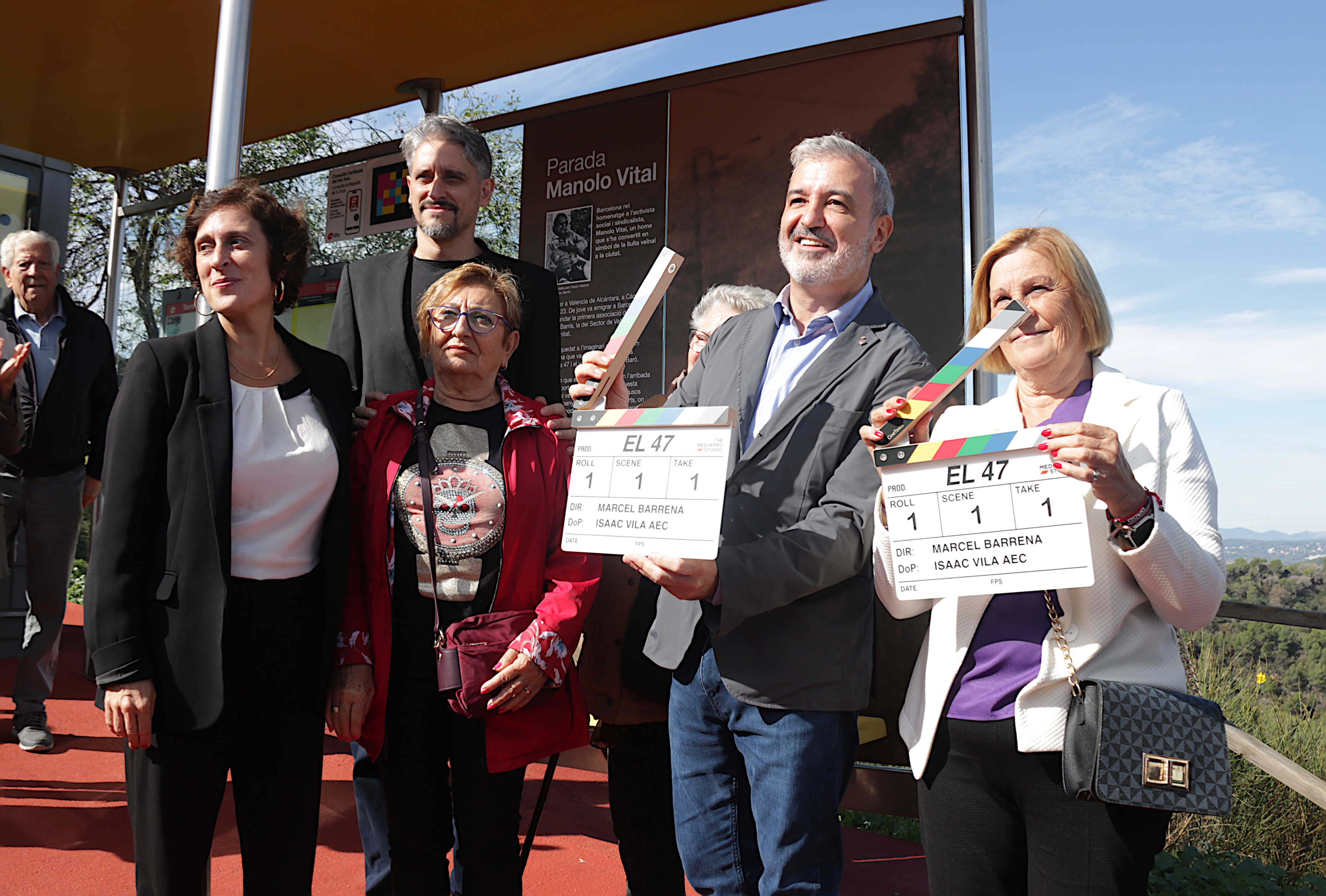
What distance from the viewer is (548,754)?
7.95 ft

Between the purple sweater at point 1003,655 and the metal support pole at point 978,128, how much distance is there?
228 centimetres

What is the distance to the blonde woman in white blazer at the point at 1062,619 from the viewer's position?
1563 millimetres

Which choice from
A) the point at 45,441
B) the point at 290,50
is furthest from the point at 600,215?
the point at 45,441

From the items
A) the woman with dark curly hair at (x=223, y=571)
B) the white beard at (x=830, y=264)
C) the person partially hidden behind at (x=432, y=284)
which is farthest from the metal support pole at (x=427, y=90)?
the white beard at (x=830, y=264)

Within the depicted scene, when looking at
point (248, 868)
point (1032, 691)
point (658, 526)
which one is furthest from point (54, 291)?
point (1032, 691)

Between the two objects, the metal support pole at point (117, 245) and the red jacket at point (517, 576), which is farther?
the metal support pole at point (117, 245)

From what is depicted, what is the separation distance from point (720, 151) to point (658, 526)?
3715 mm

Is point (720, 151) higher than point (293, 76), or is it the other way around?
point (293, 76)

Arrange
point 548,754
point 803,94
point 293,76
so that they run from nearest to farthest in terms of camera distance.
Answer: point 548,754 → point 803,94 → point 293,76

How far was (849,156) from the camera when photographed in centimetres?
210

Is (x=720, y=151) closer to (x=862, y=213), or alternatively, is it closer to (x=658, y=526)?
(x=862, y=213)

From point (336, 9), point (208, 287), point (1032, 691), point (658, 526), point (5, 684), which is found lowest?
point (5, 684)

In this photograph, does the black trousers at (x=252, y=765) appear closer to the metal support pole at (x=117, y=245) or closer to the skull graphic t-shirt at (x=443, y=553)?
the skull graphic t-shirt at (x=443, y=553)

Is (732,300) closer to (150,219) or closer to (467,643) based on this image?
(467,643)
